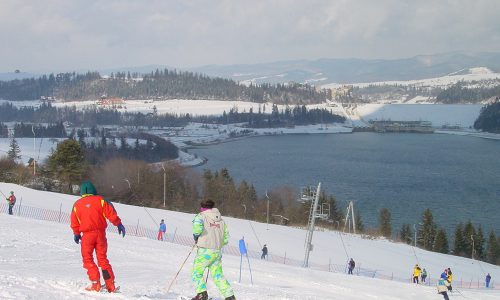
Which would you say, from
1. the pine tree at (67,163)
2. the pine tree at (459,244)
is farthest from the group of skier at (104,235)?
the pine tree at (67,163)

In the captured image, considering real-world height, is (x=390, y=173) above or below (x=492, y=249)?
above

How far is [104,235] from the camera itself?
24.2 feet

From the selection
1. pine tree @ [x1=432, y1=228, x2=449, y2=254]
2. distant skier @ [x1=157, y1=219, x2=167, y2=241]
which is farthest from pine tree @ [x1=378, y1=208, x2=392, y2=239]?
distant skier @ [x1=157, y1=219, x2=167, y2=241]

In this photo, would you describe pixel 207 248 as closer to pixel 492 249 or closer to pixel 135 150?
pixel 492 249

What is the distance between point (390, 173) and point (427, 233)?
1568 inches

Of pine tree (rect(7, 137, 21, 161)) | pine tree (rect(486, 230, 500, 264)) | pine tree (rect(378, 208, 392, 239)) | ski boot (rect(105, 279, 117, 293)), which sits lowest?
pine tree (rect(486, 230, 500, 264))

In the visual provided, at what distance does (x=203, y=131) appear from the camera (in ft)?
599

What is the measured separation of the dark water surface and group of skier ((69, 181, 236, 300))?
4806cm

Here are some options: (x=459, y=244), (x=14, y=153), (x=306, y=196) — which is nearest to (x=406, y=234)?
(x=459, y=244)

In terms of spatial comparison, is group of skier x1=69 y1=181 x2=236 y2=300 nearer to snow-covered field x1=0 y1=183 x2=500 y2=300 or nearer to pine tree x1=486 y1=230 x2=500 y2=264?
snow-covered field x1=0 y1=183 x2=500 y2=300

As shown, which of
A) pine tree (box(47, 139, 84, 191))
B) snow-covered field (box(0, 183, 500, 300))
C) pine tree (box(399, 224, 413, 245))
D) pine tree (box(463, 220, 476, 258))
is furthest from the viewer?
pine tree (box(47, 139, 84, 191))

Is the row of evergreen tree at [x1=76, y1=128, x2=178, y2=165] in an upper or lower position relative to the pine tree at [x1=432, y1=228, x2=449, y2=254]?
upper

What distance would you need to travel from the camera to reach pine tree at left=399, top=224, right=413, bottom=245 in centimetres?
4878

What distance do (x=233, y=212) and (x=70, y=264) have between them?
4646 cm
